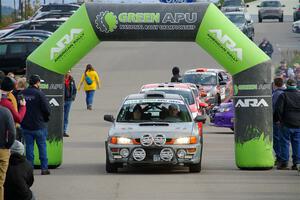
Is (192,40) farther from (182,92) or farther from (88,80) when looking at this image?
(88,80)

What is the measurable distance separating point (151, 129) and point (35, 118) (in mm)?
1974

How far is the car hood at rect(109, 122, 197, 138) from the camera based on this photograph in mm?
20609

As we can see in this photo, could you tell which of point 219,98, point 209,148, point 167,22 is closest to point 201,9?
point 167,22

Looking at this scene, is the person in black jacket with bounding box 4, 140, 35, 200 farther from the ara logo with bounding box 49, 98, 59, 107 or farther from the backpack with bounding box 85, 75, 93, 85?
the backpack with bounding box 85, 75, 93, 85

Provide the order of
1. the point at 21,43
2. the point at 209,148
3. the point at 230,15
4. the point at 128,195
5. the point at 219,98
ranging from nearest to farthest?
1. the point at 128,195
2. the point at 209,148
3. the point at 219,98
4. the point at 21,43
5. the point at 230,15

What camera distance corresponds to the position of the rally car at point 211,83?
36.9 metres

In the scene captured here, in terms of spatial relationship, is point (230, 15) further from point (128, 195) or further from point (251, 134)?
point (128, 195)

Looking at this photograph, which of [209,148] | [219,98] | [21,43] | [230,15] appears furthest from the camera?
[230,15]

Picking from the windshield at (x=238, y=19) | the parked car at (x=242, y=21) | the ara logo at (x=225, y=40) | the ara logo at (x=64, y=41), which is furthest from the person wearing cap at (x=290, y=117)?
the windshield at (x=238, y=19)

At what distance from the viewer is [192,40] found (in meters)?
21.5

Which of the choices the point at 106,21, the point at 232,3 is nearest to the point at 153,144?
the point at 106,21

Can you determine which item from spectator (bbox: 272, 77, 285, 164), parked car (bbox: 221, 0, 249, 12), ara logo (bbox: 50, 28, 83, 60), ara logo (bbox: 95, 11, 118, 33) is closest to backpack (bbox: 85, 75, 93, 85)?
ara logo (bbox: 50, 28, 83, 60)

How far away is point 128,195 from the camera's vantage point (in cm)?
1794

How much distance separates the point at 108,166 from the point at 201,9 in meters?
3.18
